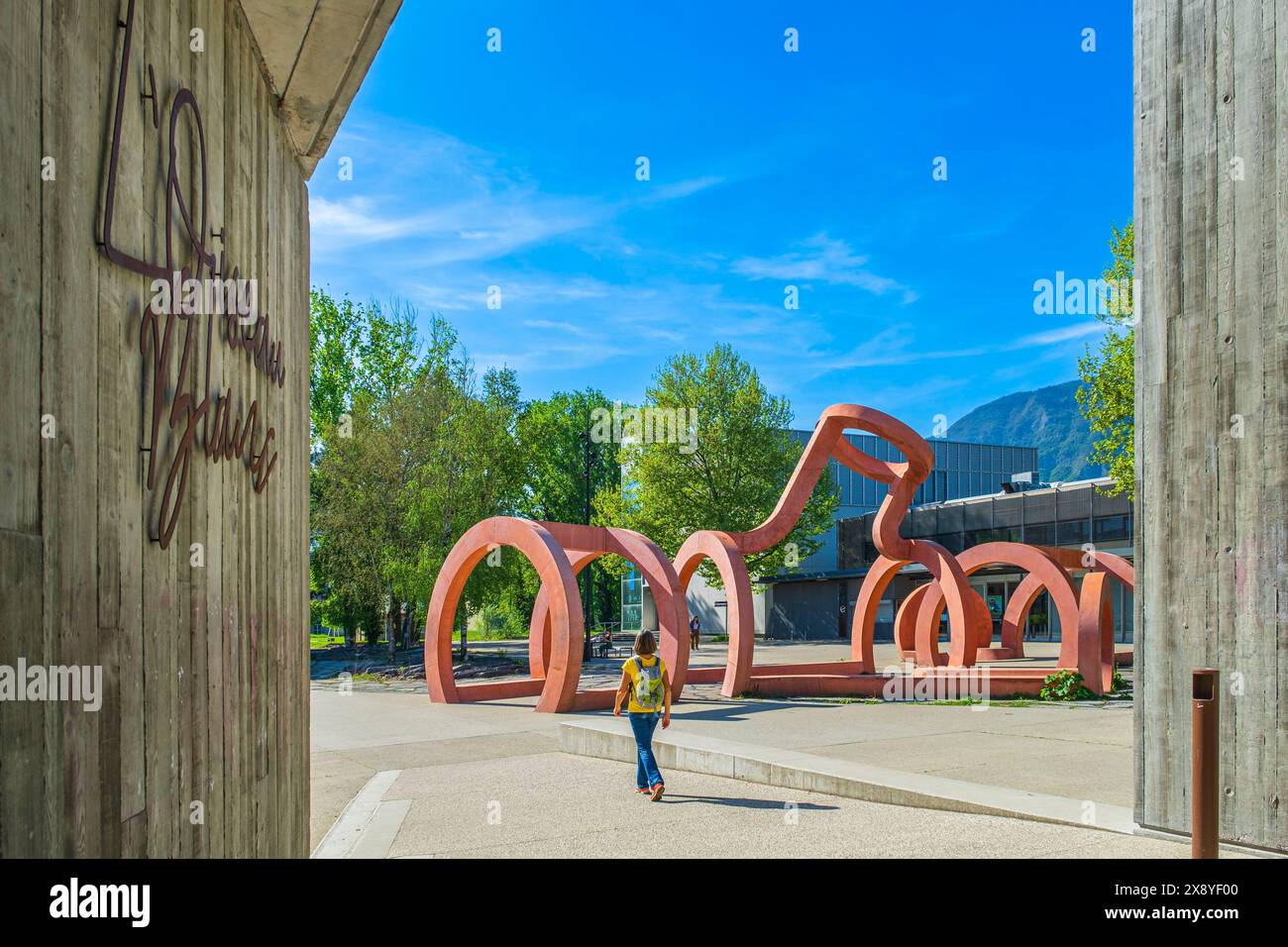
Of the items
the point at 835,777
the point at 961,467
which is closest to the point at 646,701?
the point at 835,777

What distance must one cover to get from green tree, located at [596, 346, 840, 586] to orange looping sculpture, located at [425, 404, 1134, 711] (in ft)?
45.2

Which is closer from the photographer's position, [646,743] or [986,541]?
[646,743]

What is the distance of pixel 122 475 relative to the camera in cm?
268

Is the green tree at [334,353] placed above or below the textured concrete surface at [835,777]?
above

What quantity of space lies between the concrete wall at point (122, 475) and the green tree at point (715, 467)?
34143 mm

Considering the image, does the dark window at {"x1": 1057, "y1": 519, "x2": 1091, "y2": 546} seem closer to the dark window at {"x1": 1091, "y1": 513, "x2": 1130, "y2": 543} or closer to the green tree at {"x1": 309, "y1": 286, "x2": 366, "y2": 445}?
the dark window at {"x1": 1091, "y1": 513, "x2": 1130, "y2": 543}

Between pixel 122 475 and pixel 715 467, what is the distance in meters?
36.7

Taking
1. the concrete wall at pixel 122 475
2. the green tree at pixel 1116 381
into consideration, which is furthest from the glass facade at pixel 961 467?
the concrete wall at pixel 122 475

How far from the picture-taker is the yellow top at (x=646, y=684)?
30.2 ft

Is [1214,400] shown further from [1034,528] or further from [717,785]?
[1034,528]

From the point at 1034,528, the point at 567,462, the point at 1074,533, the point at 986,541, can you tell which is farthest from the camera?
the point at 567,462

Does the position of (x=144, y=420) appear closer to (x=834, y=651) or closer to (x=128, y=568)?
(x=128, y=568)

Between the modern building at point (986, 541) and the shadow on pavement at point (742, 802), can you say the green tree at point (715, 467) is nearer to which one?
the modern building at point (986, 541)
